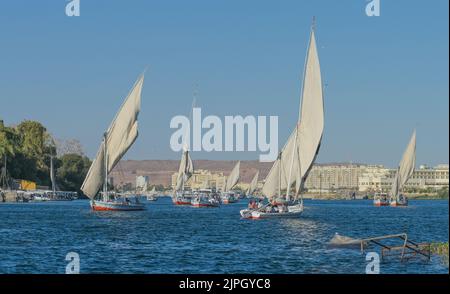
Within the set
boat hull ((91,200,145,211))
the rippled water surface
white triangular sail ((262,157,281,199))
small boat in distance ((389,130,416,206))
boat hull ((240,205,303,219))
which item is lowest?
the rippled water surface

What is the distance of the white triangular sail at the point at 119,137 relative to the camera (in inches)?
4301

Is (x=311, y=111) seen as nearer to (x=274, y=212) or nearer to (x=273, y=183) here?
(x=274, y=212)

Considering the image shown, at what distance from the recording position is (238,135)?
208 feet

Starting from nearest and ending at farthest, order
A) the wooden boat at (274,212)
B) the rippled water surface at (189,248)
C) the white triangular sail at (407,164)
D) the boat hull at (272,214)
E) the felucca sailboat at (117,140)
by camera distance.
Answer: the rippled water surface at (189,248), the boat hull at (272,214), the wooden boat at (274,212), the felucca sailboat at (117,140), the white triangular sail at (407,164)

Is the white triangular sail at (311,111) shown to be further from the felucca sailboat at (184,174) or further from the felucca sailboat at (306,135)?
the felucca sailboat at (184,174)

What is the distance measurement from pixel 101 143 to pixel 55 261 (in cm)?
5818

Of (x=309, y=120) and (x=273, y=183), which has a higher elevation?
(x=309, y=120)

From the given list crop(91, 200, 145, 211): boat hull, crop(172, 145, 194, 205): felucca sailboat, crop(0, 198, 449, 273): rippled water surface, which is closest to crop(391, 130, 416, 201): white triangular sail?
crop(172, 145, 194, 205): felucca sailboat

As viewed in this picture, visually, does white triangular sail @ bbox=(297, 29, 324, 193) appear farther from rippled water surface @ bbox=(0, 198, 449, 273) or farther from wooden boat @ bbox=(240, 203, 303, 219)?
rippled water surface @ bbox=(0, 198, 449, 273)

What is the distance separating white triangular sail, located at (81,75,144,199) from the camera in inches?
4301

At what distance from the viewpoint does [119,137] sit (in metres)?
109

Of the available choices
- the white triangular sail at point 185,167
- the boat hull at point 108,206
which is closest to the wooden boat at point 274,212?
the boat hull at point 108,206

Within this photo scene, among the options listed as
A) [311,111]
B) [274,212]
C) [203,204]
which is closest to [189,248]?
[311,111]
